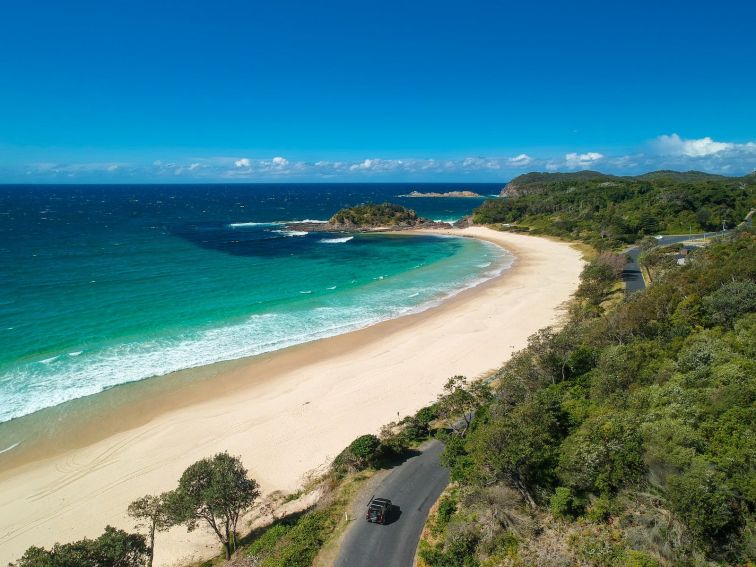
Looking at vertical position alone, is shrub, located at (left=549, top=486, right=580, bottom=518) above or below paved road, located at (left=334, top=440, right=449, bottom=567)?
above

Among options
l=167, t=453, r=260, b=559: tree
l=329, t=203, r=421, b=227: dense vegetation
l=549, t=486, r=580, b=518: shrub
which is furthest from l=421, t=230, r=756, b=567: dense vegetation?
l=329, t=203, r=421, b=227: dense vegetation

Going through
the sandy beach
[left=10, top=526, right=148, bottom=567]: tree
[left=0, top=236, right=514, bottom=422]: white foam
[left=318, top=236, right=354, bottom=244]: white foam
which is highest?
[left=10, top=526, right=148, bottom=567]: tree

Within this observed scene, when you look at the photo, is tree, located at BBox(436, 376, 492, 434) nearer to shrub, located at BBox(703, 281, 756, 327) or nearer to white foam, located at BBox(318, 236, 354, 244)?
shrub, located at BBox(703, 281, 756, 327)

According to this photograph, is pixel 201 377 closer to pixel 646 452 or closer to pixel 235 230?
pixel 646 452

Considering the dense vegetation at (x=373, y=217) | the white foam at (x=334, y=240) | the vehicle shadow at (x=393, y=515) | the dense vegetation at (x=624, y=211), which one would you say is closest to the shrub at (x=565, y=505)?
the vehicle shadow at (x=393, y=515)

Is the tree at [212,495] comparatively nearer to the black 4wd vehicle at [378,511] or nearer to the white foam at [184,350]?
the black 4wd vehicle at [378,511]

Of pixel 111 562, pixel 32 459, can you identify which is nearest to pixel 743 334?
pixel 111 562

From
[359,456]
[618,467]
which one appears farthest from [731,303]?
[359,456]

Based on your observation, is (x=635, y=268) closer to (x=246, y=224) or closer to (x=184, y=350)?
(x=184, y=350)

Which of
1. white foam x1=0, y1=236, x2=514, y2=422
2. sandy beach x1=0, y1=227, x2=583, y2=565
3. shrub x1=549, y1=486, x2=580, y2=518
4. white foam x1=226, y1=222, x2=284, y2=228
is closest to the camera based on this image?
shrub x1=549, y1=486, x2=580, y2=518
